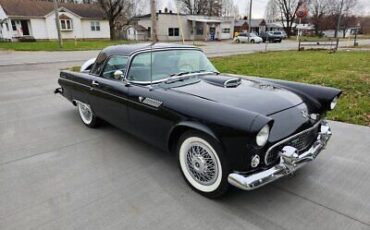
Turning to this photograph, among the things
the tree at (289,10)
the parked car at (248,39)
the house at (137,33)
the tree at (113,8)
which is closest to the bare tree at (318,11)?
the tree at (289,10)

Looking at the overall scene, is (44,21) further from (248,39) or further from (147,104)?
(147,104)

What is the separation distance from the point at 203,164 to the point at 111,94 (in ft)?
5.99

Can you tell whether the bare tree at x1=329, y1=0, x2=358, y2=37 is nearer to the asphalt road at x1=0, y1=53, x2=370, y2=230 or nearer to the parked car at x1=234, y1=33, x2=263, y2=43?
the parked car at x1=234, y1=33, x2=263, y2=43

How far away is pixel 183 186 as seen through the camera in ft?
9.82

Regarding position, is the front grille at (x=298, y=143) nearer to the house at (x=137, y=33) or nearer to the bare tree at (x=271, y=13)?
the house at (x=137, y=33)

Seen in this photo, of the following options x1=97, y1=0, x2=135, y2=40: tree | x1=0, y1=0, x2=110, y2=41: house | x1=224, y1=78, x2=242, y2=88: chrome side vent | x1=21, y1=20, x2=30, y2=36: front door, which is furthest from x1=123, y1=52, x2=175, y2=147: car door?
x1=97, y1=0, x2=135, y2=40: tree

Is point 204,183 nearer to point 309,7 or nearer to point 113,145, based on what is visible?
point 113,145

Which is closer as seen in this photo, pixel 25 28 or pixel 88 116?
pixel 88 116

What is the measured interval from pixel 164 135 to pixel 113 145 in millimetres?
1329

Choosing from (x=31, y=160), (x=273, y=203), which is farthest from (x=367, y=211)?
(x=31, y=160)

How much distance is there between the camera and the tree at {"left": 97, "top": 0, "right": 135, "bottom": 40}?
40688mm

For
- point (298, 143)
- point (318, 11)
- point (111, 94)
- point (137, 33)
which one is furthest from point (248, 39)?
point (318, 11)

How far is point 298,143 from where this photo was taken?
2807 millimetres

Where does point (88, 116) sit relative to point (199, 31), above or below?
below
